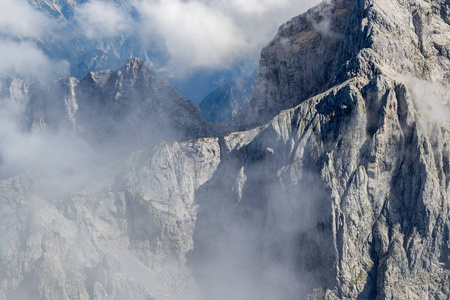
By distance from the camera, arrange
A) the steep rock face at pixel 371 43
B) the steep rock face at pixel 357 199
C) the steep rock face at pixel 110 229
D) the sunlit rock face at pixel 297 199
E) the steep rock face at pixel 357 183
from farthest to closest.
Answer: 1. the steep rock face at pixel 110 229
2. the steep rock face at pixel 371 43
3. the sunlit rock face at pixel 297 199
4. the steep rock face at pixel 357 183
5. the steep rock face at pixel 357 199

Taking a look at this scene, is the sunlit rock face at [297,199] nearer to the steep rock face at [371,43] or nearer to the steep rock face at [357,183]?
the steep rock face at [357,183]

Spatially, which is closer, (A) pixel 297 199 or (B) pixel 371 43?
(A) pixel 297 199

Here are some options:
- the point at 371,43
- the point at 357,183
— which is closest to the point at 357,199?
the point at 357,183

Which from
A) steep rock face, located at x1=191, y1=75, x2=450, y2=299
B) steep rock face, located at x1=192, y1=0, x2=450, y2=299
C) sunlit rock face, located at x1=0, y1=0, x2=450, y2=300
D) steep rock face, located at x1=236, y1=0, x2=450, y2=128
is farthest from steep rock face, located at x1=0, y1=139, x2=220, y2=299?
steep rock face, located at x1=236, y1=0, x2=450, y2=128

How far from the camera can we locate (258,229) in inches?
6294

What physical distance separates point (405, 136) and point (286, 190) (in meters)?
40.8

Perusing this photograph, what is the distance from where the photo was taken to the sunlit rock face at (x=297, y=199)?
5221 inches

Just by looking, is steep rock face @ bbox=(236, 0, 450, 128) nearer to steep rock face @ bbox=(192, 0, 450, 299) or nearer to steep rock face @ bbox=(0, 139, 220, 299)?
steep rock face @ bbox=(192, 0, 450, 299)

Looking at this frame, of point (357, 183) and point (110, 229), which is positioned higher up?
point (357, 183)

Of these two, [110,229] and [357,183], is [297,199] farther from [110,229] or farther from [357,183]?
[110,229]

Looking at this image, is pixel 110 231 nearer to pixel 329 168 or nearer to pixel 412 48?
pixel 329 168

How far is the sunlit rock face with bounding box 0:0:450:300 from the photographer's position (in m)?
133

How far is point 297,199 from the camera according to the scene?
143125 millimetres

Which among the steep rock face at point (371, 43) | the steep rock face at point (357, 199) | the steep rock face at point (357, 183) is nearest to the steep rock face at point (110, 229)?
the steep rock face at point (357, 183)
